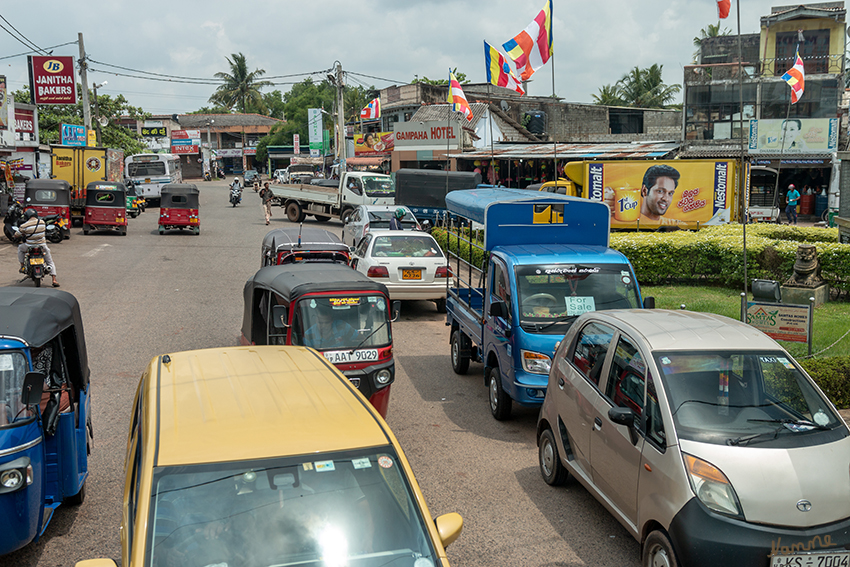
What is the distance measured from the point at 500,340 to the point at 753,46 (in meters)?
38.8

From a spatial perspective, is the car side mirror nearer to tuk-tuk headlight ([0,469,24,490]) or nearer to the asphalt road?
the asphalt road

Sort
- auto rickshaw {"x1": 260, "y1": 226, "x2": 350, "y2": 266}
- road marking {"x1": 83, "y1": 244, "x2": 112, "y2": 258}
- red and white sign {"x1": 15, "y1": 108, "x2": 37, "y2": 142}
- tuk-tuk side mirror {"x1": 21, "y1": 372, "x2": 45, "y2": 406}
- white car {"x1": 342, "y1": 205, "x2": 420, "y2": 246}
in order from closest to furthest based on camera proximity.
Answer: tuk-tuk side mirror {"x1": 21, "y1": 372, "x2": 45, "y2": 406} → auto rickshaw {"x1": 260, "y1": 226, "x2": 350, "y2": 266} → white car {"x1": 342, "y1": 205, "x2": 420, "y2": 246} → road marking {"x1": 83, "y1": 244, "x2": 112, "y2": 258} → red and white sign {"x1": 15, "y1": 108, "x2": 37, "y2": 142}

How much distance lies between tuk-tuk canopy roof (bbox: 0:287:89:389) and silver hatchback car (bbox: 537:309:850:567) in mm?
4263

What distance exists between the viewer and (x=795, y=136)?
32.4m

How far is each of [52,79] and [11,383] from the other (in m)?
31.7

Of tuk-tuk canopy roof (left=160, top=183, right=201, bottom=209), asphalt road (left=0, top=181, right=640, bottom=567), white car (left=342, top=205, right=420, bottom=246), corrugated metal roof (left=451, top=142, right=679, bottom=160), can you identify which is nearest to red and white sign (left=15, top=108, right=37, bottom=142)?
tuk-tuk canopy roof (left=160, top=183, right=201, bottom=209)

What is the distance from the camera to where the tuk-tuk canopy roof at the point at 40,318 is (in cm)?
525

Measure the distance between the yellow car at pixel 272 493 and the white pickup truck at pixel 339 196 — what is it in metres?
26.8

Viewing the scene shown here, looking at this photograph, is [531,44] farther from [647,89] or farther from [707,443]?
[647,89]

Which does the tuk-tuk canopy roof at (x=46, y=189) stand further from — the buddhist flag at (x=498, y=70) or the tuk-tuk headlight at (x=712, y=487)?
the tuk-tuk headlight at (x=712, y=487)

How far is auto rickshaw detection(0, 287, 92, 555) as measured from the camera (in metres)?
4.70

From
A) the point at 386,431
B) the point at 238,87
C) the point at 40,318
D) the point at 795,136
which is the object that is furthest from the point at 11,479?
the point at 238,87

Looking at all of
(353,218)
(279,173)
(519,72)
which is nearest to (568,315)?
(519,72)

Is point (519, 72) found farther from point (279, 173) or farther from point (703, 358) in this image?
point (279, 173)
